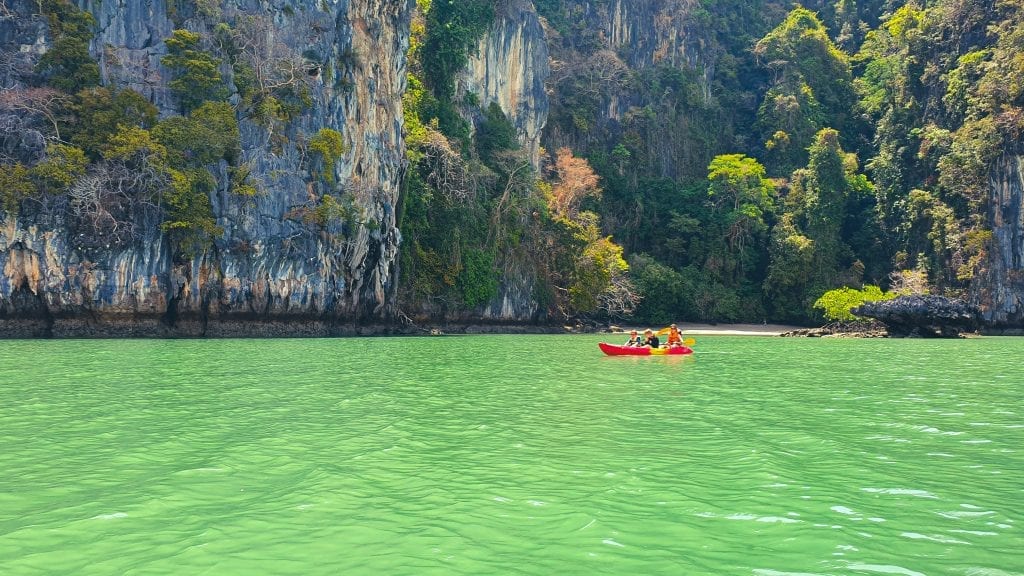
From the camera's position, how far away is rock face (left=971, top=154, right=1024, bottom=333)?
Result: 45.3 m

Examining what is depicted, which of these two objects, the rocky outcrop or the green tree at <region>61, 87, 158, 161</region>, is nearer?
the green tree at <region>61, 87, 158, 161</region>

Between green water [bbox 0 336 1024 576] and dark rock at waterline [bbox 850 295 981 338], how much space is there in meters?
29.3

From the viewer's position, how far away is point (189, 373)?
16266 millimetres

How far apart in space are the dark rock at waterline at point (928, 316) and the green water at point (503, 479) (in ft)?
96.1

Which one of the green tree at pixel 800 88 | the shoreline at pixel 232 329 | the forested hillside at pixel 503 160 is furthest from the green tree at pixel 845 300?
the green tree at pixel 800 88

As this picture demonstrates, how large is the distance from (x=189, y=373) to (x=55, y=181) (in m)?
17.2

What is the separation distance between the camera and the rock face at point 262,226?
2964cm

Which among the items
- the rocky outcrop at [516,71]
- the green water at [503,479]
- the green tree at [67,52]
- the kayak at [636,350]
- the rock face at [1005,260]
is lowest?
the green water at [503,479]

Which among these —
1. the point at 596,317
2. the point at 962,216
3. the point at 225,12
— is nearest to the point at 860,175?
the point at 962,216

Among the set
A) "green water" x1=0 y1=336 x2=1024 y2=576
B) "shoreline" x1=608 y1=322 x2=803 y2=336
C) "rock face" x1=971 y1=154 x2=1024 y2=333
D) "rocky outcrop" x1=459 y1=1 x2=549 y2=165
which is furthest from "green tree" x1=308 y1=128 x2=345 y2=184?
"rock face" x1=971 y1=154 x2=1024 y2=333

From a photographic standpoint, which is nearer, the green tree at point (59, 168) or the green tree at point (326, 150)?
the green tree at point (59, 168)

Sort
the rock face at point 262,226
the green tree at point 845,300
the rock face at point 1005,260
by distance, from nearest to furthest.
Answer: the rock face at point 262,226 < the rock face at point 1005,260 < the green tree at point 845,300

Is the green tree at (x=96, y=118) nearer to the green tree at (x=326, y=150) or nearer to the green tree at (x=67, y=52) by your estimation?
the green tree at (x=67, y=52)

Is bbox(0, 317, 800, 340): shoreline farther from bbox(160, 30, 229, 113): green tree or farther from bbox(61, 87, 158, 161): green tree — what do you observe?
bbox(160, 30, 229, 113): green tree
